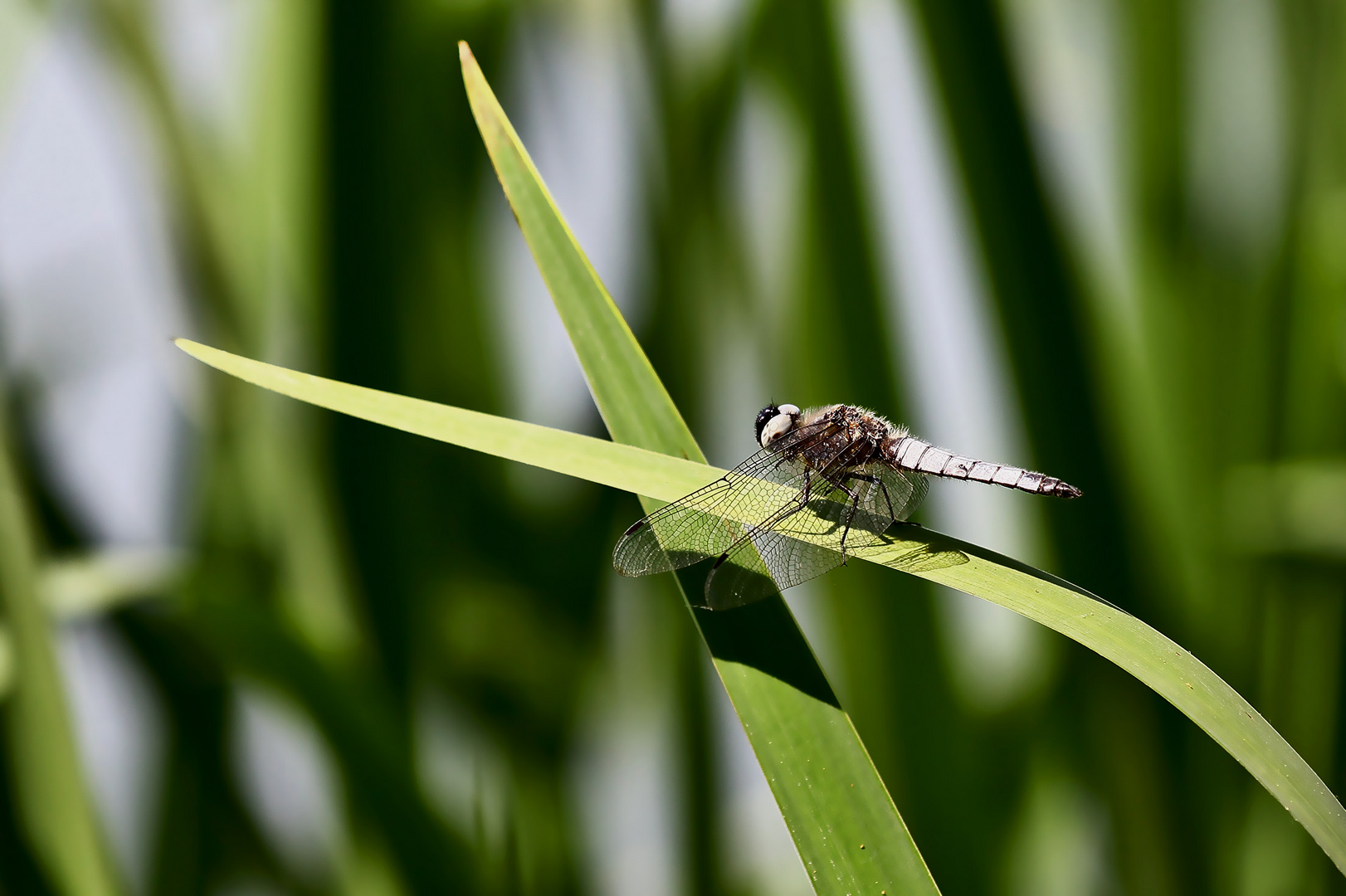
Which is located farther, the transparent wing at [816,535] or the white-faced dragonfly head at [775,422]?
the white-faced dragonfly head at [775,422]

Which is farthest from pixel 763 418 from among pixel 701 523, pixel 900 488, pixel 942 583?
pixel 942 583

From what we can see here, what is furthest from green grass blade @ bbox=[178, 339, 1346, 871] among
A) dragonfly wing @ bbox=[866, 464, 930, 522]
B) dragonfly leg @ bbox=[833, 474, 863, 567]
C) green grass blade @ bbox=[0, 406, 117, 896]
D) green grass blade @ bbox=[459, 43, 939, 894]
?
green grass blade @ bbox=[0, 406, 117, 896]

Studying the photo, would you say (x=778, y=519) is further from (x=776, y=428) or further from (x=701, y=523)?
(x=776, y=428)

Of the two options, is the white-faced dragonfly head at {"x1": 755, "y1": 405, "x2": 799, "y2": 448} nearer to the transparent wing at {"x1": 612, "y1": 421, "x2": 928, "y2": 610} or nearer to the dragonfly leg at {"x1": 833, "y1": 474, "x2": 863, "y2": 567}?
the transparent wing at {"x1": 612, "y1": 421, "x2": 928, "y2": 610}

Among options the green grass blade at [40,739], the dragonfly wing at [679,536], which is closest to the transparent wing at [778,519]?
the dragonfly wing at [679,536]

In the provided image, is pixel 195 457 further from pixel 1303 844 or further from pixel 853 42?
pixel 1303 844

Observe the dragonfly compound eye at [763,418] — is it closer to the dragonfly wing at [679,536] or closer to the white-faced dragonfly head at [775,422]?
the white-faced dragonfly head at [775,422]
